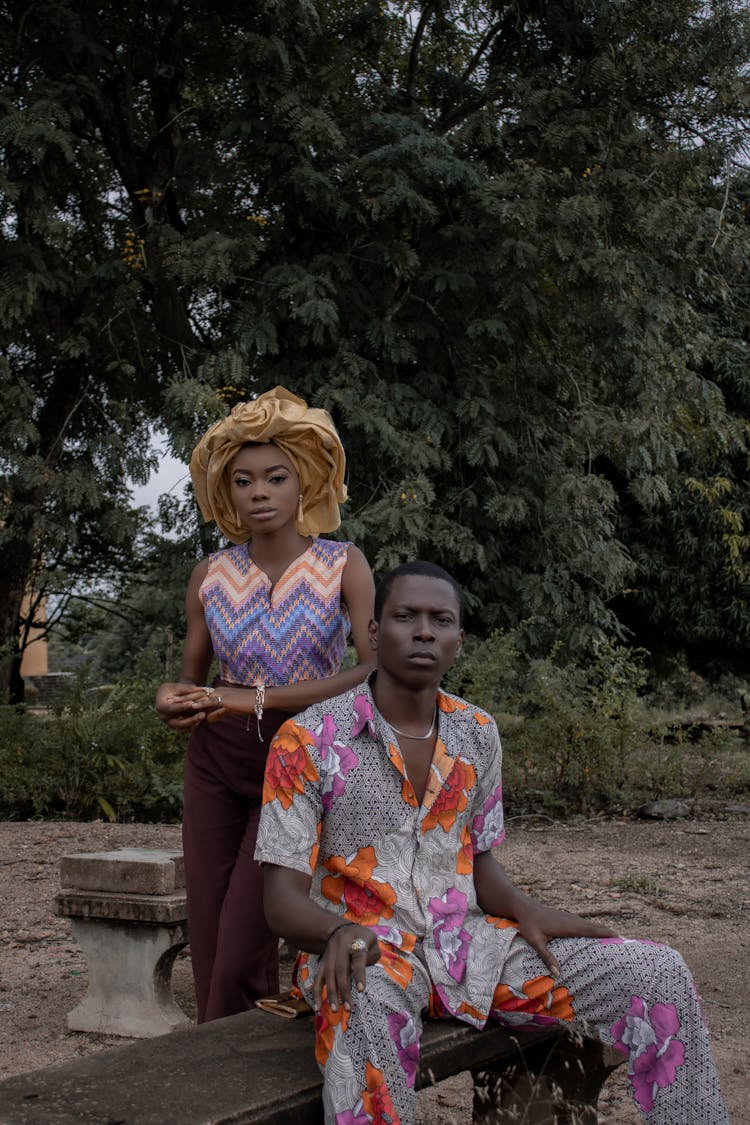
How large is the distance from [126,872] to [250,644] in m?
1.43

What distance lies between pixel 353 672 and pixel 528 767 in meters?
6.40

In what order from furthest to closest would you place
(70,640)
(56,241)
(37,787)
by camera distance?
1. (70,640)
2. (56,241)
3. (37,787)

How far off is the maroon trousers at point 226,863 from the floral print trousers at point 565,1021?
40 cm

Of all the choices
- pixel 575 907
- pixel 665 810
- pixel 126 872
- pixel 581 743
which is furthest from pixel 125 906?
pixel 665 810

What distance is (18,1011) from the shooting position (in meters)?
4.61

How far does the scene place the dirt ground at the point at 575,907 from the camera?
4004 millimetres

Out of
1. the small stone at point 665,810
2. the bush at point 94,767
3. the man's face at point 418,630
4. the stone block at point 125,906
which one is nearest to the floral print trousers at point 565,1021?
the man's face at point 418,630

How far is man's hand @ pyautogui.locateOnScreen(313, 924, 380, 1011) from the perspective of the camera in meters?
2.24

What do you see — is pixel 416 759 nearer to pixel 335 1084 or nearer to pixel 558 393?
pixel 335 1084

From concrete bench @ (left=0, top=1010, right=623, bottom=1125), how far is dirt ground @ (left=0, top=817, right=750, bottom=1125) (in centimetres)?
71

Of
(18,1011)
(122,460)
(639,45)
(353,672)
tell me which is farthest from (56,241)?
(353,672)

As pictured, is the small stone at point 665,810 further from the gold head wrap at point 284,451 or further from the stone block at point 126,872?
the gold head wrap at point 284,451

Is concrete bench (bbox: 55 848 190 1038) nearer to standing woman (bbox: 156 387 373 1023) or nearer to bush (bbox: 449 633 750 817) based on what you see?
standing woman (bbox: 156 387 373 1023)

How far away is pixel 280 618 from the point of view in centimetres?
323
